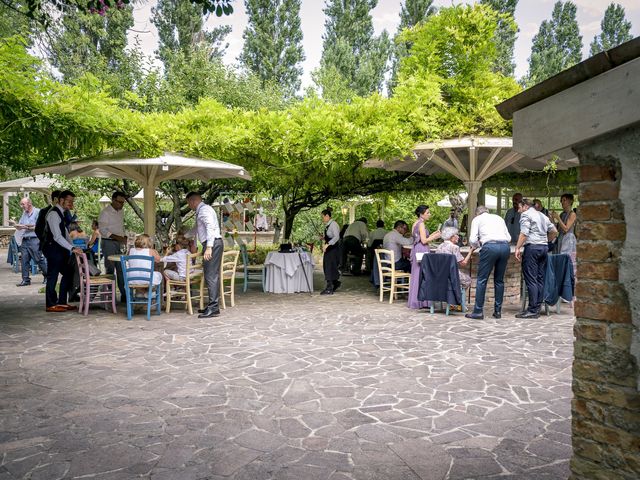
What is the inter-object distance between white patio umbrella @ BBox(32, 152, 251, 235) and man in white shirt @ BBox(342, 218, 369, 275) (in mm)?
5601

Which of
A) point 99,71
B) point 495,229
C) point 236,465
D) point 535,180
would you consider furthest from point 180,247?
point 99,71

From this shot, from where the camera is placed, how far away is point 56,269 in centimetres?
777

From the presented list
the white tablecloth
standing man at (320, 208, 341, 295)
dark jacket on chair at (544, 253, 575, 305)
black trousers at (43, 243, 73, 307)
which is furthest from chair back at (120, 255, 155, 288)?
dark jacket on chair at (544, 253, 575, 305)

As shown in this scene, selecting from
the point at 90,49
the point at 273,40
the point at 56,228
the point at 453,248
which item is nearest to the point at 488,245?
the point at 453,248

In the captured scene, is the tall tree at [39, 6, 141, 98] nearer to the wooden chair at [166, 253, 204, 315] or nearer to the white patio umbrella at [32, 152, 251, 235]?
the white patio umbrella at [32, 152, 251, 235]

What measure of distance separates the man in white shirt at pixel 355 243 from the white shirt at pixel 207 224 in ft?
23.1

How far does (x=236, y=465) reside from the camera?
3025mm

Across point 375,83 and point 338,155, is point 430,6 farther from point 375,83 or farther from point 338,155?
point 338,155

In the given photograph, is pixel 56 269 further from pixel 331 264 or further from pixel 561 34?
pixel 561 34

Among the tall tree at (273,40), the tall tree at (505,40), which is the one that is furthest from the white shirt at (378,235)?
the tall tree at (273,40)

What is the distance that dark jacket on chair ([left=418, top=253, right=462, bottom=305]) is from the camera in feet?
25.3

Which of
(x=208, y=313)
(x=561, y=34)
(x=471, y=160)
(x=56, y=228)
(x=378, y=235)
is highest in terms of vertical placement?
(x=561, y=34)

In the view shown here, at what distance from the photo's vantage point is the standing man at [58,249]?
757 centimetres

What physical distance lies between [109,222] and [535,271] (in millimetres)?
7227
